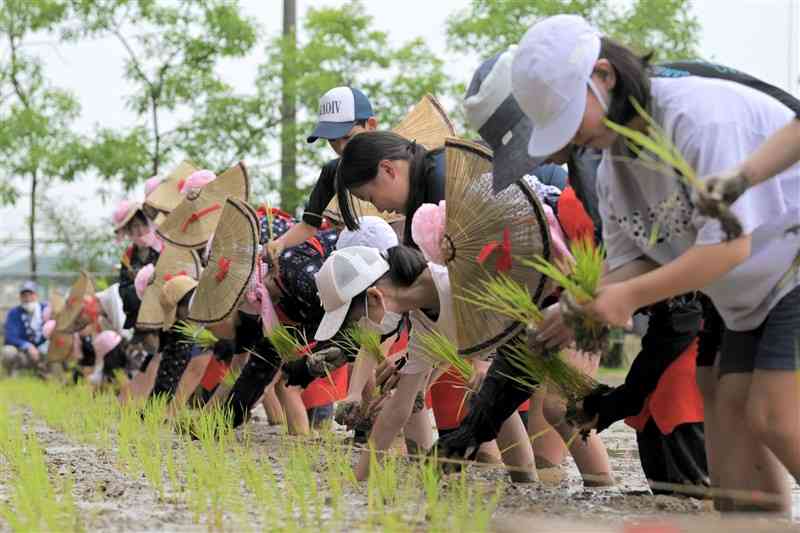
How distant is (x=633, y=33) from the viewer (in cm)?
1619

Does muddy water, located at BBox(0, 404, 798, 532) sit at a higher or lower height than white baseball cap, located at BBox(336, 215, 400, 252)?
lower

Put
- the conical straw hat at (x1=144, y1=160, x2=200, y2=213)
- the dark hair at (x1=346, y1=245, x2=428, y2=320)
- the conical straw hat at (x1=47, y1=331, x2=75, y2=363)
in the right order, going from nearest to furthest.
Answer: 1. the dark hair at (x1=346, y1=245, x2=428, y2=320)
2. the conical straw hat at (x1=144, y1=160, x2=200, y2=213)
3. the conical straw hat at (x1=47, y1=331, x2=75, y2=363)

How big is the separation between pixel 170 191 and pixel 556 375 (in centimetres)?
579

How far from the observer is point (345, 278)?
4625mm

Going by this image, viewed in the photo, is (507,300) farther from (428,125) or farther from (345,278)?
(428,125)

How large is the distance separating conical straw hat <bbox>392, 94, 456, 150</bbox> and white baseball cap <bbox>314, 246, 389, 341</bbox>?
53.3 inches

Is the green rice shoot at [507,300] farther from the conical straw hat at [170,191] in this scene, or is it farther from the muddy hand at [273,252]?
the conical straw hat at [170,191]

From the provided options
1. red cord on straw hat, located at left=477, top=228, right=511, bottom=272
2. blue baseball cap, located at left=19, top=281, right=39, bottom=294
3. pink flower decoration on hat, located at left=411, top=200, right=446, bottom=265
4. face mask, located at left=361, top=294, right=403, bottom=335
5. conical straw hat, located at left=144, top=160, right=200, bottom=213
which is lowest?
face mask, located at left=361, top=294, right=403, bottom=335

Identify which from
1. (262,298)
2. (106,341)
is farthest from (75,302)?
(262,298)

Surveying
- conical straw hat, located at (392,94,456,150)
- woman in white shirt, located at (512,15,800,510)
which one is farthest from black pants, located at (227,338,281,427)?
woman in white shirt, located at (512,15,800,510)

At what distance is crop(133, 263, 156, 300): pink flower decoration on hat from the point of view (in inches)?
336

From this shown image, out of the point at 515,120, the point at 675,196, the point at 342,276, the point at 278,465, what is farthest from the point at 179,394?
the point at 675,196

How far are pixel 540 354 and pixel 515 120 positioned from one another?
2.36ft

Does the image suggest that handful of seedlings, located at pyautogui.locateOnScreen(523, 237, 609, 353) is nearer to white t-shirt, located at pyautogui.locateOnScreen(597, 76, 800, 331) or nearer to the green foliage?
white t-shirt, located at pyautogui.locateOnScreen(597, 76, 800, 331)
